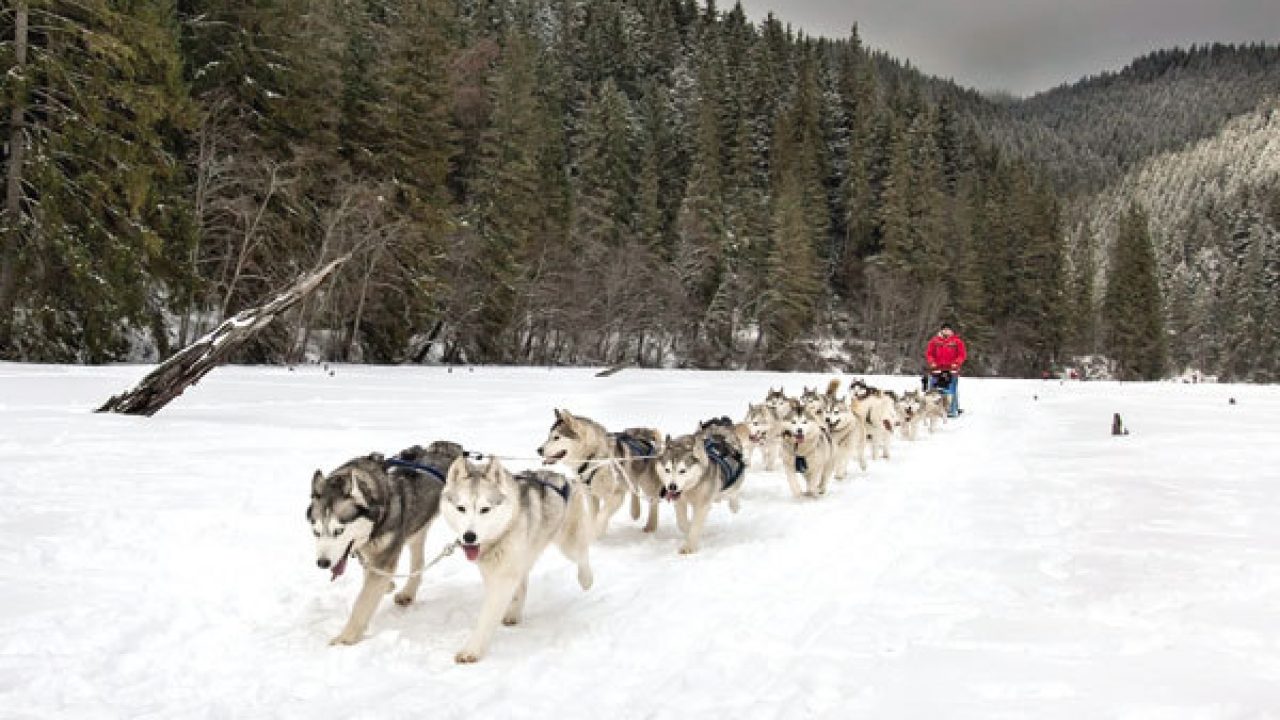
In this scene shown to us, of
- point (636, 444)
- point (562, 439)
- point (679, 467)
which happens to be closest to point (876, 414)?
point (636, 444)

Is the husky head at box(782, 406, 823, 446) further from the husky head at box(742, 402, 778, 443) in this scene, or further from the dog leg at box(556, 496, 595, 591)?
the dog leg at box(556, 496, 595, 591)

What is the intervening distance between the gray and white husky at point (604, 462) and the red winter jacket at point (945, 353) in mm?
13652

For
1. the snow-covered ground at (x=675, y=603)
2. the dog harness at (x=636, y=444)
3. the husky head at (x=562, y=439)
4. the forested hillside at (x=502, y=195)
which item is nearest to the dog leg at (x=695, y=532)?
the snow-covered ground at (x=675, y=603)

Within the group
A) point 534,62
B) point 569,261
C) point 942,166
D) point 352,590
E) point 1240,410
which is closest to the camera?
point 352,590

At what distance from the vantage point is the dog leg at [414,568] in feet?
16.7

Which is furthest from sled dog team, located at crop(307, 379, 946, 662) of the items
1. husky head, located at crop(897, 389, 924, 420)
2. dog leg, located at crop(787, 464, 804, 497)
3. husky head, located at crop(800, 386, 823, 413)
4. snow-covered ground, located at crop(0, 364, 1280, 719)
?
husky head, located at crop(897, 389, 924, 420)

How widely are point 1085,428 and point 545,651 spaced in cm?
1570

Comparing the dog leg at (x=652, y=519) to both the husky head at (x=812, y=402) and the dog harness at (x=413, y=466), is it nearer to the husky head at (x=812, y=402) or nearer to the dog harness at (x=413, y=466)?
the husky head at (x=812, y=402)

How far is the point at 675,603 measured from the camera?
5129 mm

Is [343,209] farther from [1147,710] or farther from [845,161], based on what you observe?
[845,161]

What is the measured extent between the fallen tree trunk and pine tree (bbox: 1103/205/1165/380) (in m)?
72.9

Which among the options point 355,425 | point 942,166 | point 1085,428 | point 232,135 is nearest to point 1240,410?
point 1085,428

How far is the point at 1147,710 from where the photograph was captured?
128 inches

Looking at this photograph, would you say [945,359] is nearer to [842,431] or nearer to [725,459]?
[842,431]
